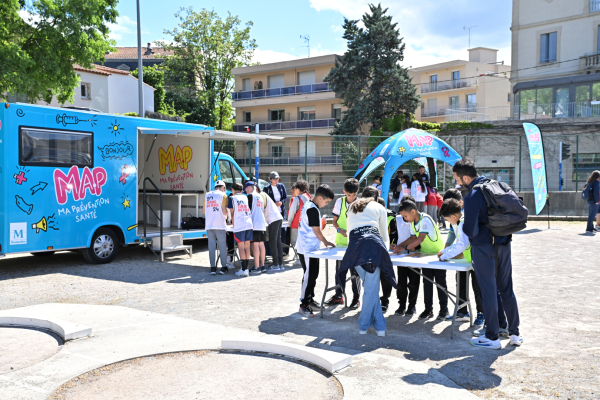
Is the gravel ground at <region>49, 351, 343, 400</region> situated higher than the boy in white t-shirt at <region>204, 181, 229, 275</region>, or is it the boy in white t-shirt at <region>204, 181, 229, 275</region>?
the boy in white t-shirt at <region>204, 181, 229, 275</region>

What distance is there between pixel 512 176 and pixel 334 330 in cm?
1771

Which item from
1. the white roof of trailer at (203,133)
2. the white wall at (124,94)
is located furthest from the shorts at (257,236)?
the white wall at (124,94)

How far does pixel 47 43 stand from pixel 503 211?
52.2 ft

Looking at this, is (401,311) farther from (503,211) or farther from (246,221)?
(246,221)

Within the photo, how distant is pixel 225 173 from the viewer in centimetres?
1360

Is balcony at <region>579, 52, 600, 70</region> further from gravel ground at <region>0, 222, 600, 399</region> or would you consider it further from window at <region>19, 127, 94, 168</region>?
window at <region>19, 127, 94, 168</region>

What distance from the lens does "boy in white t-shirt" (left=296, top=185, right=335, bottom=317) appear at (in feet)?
21.7

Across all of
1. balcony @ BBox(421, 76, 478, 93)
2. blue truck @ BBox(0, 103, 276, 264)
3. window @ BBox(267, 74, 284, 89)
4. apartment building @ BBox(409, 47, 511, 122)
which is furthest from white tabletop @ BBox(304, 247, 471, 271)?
balcony @ BBox(421, 76, 478, 93)

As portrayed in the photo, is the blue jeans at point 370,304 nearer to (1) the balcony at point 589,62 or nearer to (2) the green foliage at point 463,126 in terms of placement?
(2) the green foliage at point 463,126

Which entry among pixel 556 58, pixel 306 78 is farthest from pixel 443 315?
pixel 306 78

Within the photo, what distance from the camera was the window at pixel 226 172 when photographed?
13477mm

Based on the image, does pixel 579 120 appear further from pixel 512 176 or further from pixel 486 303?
pixel 486 303

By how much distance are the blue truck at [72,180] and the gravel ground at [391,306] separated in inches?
24.2

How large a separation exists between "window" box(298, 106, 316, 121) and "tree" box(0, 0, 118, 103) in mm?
28746
